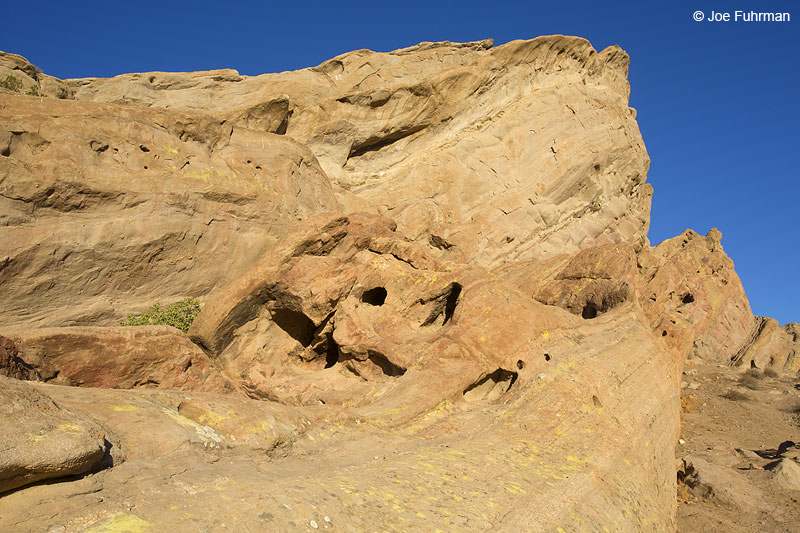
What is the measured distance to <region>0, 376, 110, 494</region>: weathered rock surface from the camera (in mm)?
4414

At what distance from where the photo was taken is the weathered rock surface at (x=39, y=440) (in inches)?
174

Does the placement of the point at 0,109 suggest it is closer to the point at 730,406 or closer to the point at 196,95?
the point at 196,95

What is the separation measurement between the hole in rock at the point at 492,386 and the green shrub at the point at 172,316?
7.17 meters

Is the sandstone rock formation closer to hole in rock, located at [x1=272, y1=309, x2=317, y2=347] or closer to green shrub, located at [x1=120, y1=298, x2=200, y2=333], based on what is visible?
hole in rock, located at [x1=272, y1=309, x2=317, y2=347]

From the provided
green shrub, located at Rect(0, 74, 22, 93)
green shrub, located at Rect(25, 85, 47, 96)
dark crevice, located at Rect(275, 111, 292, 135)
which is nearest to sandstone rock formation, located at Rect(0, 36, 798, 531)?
dark crevice, located at Rect(275, 111, 292, 135)

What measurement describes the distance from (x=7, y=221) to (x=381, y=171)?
534 inches

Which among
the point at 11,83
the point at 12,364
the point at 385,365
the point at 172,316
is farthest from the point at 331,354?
the point at 11,83

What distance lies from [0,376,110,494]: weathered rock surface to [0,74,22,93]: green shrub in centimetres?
1632

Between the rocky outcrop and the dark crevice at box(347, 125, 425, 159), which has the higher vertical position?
the dark crevice at box(347, 125, 425, 159)

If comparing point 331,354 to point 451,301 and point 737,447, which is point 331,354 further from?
point 737,447

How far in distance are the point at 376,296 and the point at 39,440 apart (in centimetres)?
1010

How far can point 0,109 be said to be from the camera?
12562 mm

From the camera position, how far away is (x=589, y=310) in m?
16.8

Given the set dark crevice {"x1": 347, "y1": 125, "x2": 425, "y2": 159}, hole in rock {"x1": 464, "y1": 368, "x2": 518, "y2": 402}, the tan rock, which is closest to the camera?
hole in rock {"x1": 464, "y1": 368, "x2": 518, "y2": 402}
